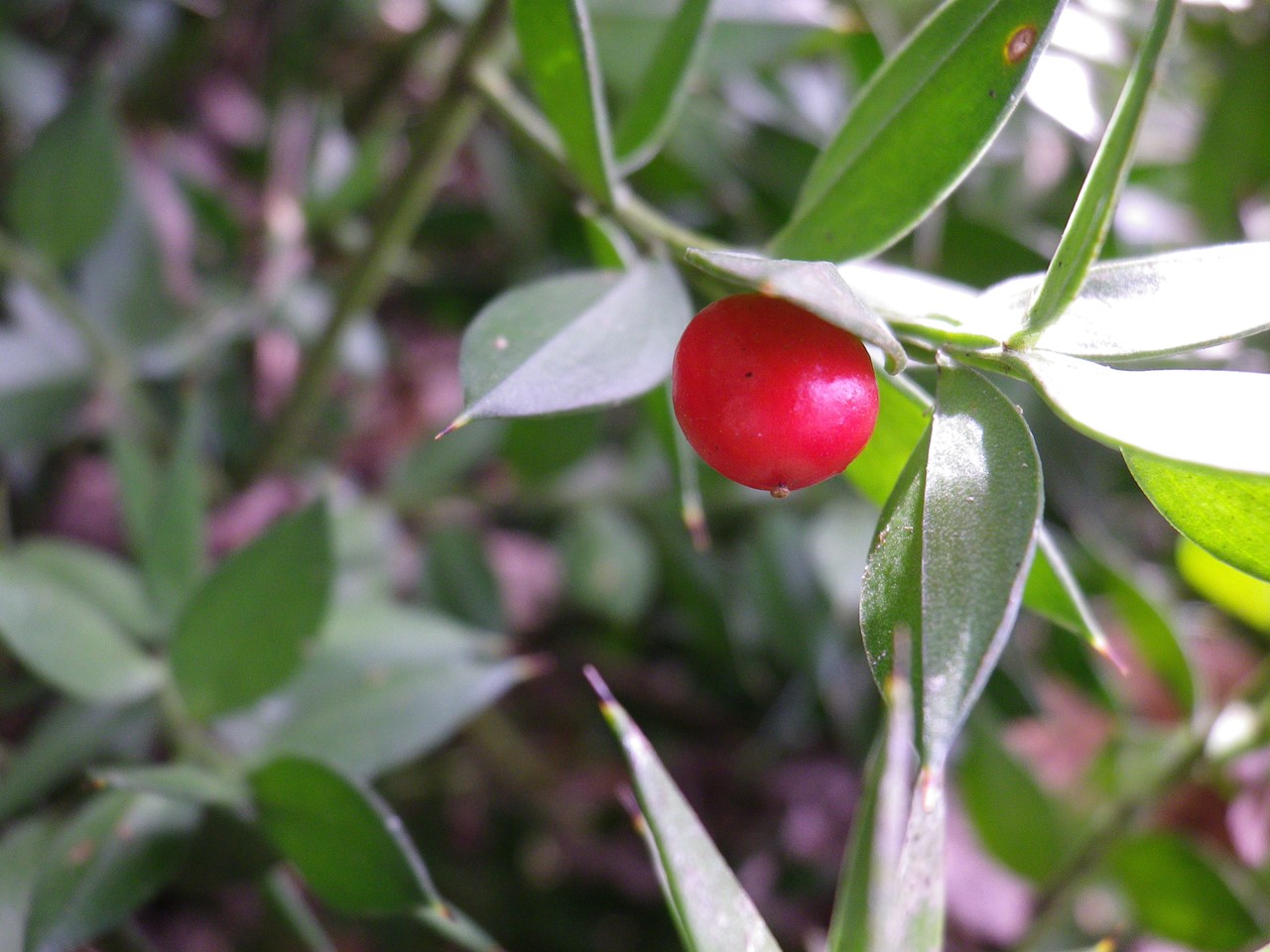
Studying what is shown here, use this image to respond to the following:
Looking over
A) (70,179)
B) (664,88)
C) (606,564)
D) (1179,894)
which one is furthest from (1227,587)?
(70,179)

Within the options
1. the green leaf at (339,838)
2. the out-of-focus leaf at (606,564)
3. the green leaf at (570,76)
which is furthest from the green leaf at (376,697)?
the green leaf at (570,76)

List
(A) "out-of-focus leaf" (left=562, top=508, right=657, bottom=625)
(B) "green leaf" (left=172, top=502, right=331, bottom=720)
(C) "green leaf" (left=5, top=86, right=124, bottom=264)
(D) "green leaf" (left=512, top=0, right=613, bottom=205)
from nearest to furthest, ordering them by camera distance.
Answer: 1. (D) "green leaf" (left=512, top=0, right=613, bottom=205)
2. (B) "green leaf" (left=172, top=502, right=331, bottom=720)
3. (C) "green leaf" (left=5, top=86, right=124, bottom=264)
4. (A) "out-of-focus leaf" (left=562, top=508, right=657, bottom=625)

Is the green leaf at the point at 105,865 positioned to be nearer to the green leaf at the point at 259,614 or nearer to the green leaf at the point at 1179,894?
the green leaf at the point at 259,614

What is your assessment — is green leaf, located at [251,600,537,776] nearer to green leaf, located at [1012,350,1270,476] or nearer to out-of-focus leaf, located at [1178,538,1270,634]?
green leaf, located at [1012,350,1270,476]

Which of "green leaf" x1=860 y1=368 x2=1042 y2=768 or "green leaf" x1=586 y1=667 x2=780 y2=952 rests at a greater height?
"green leaf" x1=860 y1=368 x2=1042 y2=768

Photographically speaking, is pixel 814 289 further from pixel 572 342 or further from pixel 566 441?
pixel 566 441

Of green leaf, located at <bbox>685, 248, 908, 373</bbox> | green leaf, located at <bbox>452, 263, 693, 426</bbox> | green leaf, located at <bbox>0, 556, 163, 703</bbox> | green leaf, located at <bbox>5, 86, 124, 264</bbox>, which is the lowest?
green leaf, located at <bbox>0, 556, 163, 703</bbox>

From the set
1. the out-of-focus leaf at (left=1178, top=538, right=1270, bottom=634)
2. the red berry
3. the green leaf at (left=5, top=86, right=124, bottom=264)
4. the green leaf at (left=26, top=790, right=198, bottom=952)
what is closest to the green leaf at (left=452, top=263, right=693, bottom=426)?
the red berry
